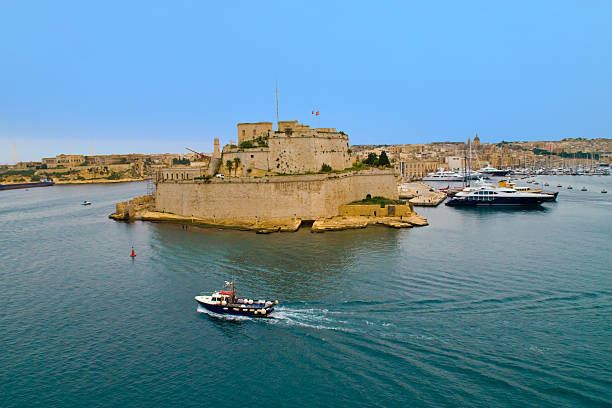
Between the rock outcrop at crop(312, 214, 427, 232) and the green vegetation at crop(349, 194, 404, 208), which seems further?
the green vegetation at crop(349, 194, 404, 208)

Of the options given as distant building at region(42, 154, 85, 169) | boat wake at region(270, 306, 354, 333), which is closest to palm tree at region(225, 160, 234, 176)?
boat wake at region(270, 306, 354, 333)

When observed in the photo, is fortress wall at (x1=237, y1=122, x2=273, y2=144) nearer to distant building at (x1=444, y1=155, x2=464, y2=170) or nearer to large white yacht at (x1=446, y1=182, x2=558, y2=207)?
large white yacht at (x1=446, y1=182, x2=558, y2=207)

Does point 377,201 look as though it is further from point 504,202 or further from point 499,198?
point 504,202

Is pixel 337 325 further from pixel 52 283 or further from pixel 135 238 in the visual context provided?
pixel 135 238

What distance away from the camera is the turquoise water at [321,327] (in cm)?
979

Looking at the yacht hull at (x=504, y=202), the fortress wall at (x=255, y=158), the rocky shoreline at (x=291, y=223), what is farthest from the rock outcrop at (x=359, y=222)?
the yacht hull at (x=504, y=202)

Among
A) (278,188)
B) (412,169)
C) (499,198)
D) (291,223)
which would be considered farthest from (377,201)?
(412,169)

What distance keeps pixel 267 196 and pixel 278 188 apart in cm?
92

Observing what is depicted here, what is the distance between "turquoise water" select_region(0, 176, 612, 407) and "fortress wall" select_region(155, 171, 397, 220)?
664 cm

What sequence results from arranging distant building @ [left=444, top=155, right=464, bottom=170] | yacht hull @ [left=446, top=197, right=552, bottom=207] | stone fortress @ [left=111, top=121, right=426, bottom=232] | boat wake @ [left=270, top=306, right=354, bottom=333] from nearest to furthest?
boat wake @ [left=270, top=306, right=354, bottom=333] → stone fortress @ [left=111, top=121, right=426, bottom=232] → yacht hull @ [left=446, top=197, right=552, bottom=207] → distant building @ [left=444, top=155, right=464, bottom=170]

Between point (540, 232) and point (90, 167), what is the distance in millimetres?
103753

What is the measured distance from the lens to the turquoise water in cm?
979

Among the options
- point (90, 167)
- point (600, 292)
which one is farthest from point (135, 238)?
point (90, 167)

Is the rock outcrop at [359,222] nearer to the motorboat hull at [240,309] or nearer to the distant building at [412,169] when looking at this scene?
the motorboat hull at [240,309]
